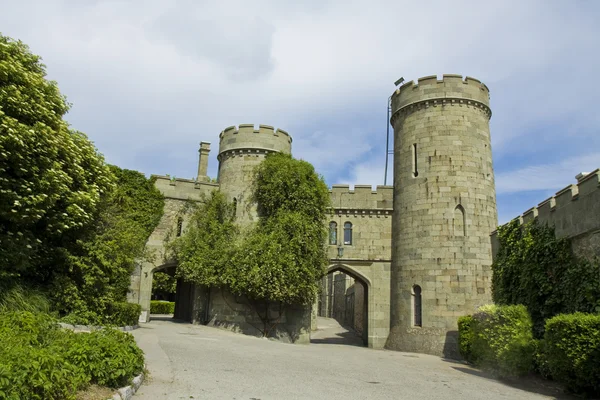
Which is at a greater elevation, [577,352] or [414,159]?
[414,159]

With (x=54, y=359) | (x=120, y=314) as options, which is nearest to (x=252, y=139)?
(x=120, y=314)

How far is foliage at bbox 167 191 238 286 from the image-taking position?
21766 millimetres

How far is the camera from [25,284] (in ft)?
45.6

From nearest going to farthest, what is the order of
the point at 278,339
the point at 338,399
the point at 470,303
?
the point at 338,399
the point at 470,303
the point at 278,339

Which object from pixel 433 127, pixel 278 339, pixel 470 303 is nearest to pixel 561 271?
pixel 470 303

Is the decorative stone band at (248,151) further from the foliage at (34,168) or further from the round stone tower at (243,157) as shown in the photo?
the foliage at (34,168)

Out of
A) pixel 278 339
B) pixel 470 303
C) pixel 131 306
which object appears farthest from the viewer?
pixel 278 339

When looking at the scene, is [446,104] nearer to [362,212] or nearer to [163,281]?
[362,212]

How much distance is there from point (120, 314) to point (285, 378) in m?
9.10

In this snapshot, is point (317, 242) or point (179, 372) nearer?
point (179, 372)

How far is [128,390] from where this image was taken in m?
7.07

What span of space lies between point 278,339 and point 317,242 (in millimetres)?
4833

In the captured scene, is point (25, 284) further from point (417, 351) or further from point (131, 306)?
point (417, 351)

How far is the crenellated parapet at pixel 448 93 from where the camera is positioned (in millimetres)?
22328
